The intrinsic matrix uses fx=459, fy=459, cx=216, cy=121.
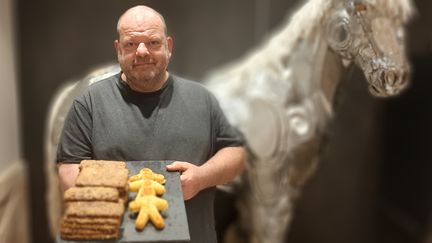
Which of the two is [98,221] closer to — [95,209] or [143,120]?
[95,209]

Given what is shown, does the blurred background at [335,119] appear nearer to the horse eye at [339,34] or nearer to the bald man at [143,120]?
the horse eye at [339,34]

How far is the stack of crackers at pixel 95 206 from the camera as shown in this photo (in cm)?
42

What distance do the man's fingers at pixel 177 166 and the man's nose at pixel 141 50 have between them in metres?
0.12

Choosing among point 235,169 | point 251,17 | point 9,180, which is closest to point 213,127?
point 235,169

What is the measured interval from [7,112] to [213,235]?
78 cm

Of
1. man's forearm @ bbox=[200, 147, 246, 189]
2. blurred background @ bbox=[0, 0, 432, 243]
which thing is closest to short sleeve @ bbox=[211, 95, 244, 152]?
man's forearm @ bbox=[200, 147, 246, 189]

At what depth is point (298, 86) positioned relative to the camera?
2.97 ft

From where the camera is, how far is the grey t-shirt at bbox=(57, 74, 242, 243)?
482 millimetres

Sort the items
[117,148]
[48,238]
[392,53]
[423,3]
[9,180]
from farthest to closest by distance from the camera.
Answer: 1. [48,238]
2. [423,3]
3. [9,180]
4. [392,53]
5. [117,148]

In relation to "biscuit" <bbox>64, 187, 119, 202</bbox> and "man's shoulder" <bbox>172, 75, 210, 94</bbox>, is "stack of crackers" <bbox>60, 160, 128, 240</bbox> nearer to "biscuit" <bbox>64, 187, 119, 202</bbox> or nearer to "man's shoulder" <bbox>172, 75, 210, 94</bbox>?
"biscuit" <bbox>64, 187, 119, 202</bbox>

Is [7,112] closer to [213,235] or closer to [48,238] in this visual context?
[48,238]

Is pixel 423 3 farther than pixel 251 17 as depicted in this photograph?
No

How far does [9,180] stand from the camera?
3.51ft

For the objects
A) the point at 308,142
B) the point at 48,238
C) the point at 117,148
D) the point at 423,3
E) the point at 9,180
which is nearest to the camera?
the point at 117,148
